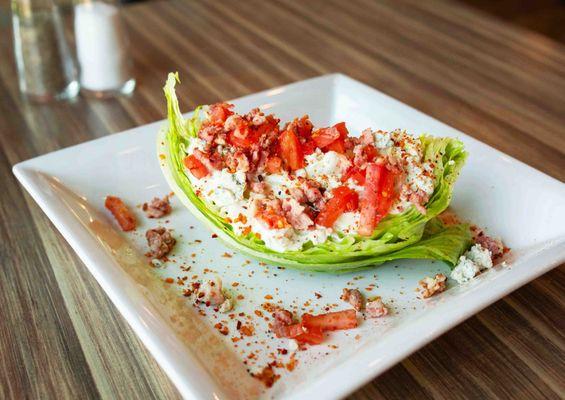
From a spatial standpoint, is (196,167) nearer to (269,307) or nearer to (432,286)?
(269,307)

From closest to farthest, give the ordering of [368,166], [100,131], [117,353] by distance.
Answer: [117,353]
[368,166]
[100,131]

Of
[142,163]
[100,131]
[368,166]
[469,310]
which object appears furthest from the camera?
[100,131]

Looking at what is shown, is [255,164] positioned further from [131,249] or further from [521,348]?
[521,348]

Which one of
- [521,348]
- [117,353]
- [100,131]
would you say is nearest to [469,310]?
[521,348]

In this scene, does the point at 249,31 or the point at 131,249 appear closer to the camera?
the point at 131,249

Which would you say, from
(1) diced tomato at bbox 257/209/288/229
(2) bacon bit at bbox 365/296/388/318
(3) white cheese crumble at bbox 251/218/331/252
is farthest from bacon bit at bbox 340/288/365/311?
(1) diced tomato at bbox 257/209/288/229

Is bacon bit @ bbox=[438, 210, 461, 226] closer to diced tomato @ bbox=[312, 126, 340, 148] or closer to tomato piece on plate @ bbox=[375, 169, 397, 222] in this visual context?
tomato piece on plate @ bbox=[375, 169, 397, 222]
